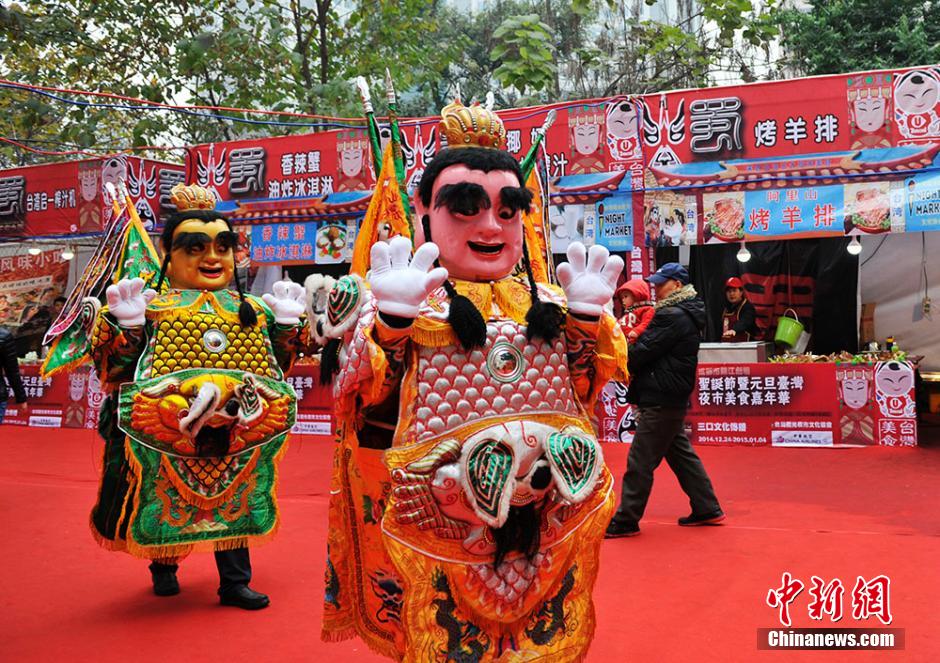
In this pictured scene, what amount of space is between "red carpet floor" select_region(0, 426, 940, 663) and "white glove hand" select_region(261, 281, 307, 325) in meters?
1.24

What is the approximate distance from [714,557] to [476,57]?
1620 centimetres

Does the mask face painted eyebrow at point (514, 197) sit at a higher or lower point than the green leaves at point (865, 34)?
lower

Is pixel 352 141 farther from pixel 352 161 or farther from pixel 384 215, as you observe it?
pixel 384 215

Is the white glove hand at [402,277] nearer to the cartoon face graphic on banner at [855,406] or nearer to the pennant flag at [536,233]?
the pennant flag at [536,233]

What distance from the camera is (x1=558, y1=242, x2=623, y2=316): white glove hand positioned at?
2.43 m

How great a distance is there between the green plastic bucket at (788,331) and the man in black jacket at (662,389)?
13.8ft

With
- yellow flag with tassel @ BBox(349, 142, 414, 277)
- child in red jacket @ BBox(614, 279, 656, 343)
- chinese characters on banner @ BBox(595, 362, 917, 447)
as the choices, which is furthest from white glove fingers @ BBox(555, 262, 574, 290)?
chinese characters on banner @ BBox(595, 362, 917, 447)

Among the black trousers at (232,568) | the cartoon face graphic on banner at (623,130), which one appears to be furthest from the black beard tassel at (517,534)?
the cartoon face graphic on banner at (623,130)

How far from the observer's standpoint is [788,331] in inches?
350

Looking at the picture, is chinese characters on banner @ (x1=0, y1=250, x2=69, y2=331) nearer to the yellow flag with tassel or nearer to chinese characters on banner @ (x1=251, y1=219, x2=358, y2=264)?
chinese characters on banner @ (x1=251, y1=219, x2=358, y2=264)

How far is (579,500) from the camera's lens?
92.4 inches

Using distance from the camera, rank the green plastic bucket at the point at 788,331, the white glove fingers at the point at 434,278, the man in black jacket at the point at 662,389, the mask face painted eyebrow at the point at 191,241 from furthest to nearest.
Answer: the green plastic bucket at the point at 788,331 → the man in black jacket at the point at 662,389 → the mask face painted eyebrow at the point at 191,241 → the white glove fingers at the point at 434,278

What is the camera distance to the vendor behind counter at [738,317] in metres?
8.91

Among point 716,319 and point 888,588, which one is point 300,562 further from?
point 716,319
